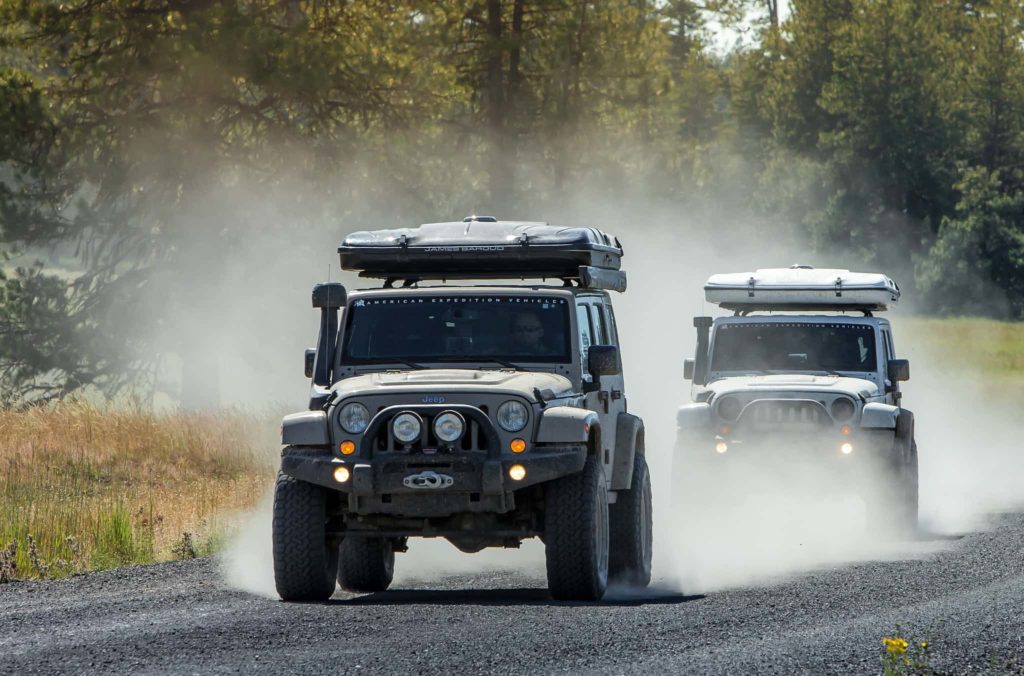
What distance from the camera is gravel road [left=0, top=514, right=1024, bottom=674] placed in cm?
850

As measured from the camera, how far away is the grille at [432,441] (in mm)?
10516

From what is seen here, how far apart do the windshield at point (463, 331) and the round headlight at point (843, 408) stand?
4.52 meters

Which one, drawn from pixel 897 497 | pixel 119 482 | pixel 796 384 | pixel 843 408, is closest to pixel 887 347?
pixel 796 384

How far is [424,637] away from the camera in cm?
918

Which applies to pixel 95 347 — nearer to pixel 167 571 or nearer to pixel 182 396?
pixel 182 396

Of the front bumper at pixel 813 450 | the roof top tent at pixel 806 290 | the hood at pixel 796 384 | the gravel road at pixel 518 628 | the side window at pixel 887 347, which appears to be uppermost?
the roof top tent at pixel 806 290

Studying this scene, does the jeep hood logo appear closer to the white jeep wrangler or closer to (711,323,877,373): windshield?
the white jeep wrangler

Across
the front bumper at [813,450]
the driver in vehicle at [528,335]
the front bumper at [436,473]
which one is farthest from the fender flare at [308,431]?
the front bumper at [813,450]

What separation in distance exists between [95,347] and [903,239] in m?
39.8

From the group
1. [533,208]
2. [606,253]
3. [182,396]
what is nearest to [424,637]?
[606,253]

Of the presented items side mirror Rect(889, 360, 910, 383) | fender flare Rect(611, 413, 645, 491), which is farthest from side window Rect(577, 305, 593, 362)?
side mirror Rect(889, 360, 910, 383)

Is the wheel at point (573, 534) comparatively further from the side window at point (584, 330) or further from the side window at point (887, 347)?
the side window at point (887, 347)

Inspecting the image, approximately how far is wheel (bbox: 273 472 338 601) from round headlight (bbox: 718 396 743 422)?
5.81 meters

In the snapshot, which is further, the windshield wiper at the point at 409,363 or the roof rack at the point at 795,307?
the roof rack at the point at 795,307
